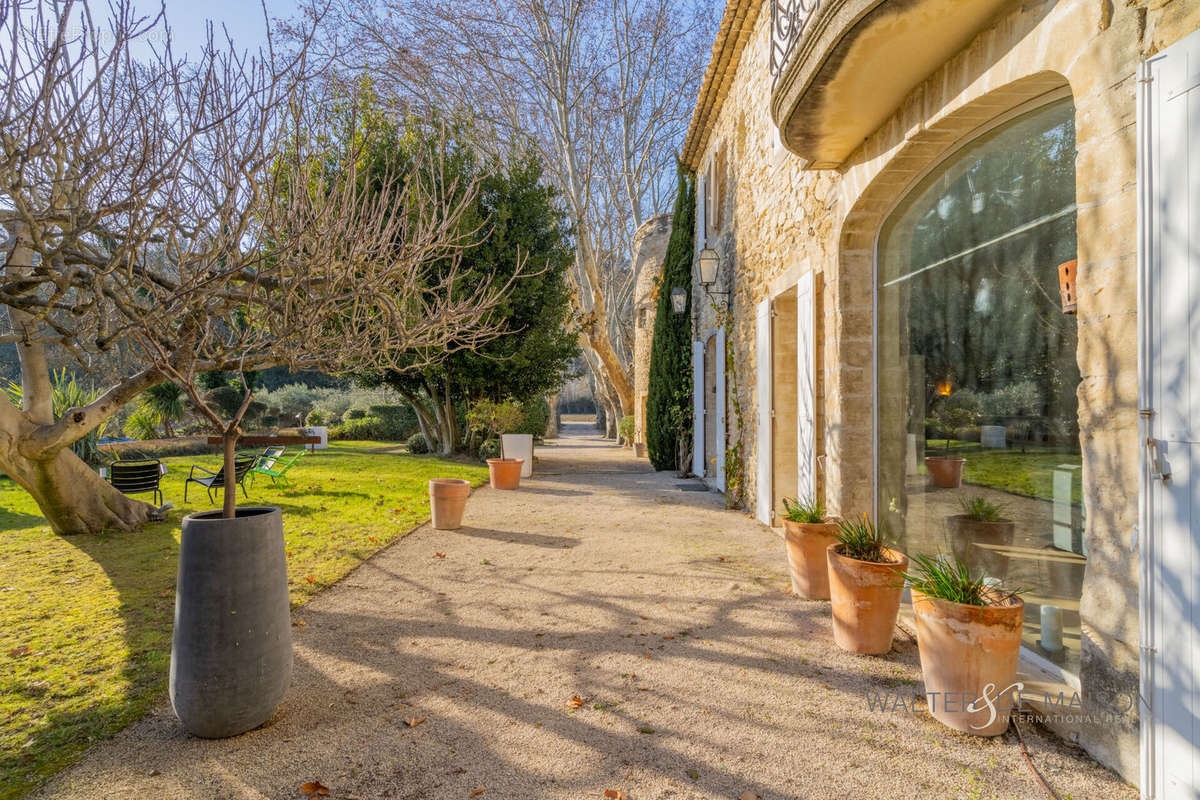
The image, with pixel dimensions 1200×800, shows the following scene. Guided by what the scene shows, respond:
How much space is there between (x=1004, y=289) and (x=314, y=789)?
363 centimetres

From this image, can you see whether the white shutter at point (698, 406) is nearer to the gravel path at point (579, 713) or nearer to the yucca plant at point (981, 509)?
the gravel path at point (579, 713)

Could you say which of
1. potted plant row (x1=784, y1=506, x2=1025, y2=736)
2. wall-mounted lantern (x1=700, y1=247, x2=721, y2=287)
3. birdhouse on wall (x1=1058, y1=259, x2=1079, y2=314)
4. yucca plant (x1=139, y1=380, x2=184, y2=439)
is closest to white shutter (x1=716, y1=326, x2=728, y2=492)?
wall-mounted lantern (x1=700, y1=247, x2=721, y2=287)

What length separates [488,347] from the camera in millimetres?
11961

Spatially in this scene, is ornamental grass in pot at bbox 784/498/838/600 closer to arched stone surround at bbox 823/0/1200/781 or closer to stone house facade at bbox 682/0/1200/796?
stone house facade at bbox 682/0/1200/796

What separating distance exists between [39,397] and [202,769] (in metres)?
4.91

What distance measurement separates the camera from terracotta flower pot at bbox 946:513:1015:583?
3.12 metres

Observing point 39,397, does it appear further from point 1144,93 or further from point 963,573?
point 1144,93

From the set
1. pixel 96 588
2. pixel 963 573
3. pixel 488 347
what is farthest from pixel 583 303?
pixel 963 573

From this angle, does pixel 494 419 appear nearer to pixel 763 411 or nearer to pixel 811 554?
pixel 763 411

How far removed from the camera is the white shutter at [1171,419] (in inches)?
70.3

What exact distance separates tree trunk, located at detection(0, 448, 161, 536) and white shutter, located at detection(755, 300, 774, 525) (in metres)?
6.24

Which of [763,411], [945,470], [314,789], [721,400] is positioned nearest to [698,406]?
[721,400]

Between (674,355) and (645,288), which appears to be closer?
(674,355)

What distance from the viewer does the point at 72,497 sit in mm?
5645
